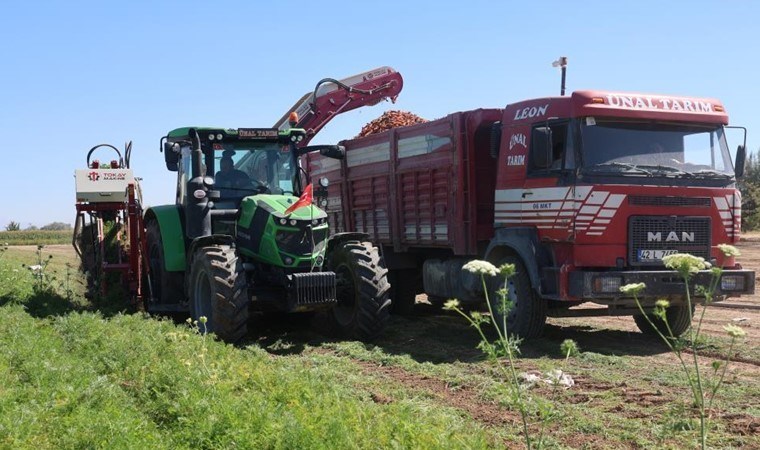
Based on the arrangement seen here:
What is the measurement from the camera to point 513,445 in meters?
5.02

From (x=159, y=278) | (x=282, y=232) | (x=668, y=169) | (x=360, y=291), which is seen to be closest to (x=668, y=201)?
(x=668, y=169)

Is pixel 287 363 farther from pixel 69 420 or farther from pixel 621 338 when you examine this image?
pixel 621 338

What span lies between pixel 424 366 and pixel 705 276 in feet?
11.1

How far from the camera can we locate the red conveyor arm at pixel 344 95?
556 inches

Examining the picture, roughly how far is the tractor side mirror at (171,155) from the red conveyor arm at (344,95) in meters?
4.04

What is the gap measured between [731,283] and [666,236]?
3.26ft

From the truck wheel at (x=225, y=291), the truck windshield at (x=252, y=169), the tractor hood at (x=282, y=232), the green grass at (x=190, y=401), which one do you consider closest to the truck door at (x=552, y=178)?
the tractor hood at (x=282, y=232)

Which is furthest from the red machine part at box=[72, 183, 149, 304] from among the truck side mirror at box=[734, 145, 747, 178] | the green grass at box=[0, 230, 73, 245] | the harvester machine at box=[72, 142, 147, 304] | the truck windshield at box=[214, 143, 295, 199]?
the green grass at box=[0, 230, 73, 245]

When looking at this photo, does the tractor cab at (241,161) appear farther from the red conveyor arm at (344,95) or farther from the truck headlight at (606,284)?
the red conveyor arm at (344,95)

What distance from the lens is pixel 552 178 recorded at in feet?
28.2

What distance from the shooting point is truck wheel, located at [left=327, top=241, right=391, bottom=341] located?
8.84m

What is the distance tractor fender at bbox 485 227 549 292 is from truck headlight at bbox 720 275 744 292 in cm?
201

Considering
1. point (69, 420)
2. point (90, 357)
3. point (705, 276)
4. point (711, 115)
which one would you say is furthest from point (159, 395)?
point (711, 115)

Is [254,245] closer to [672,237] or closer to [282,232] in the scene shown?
[282,232]
